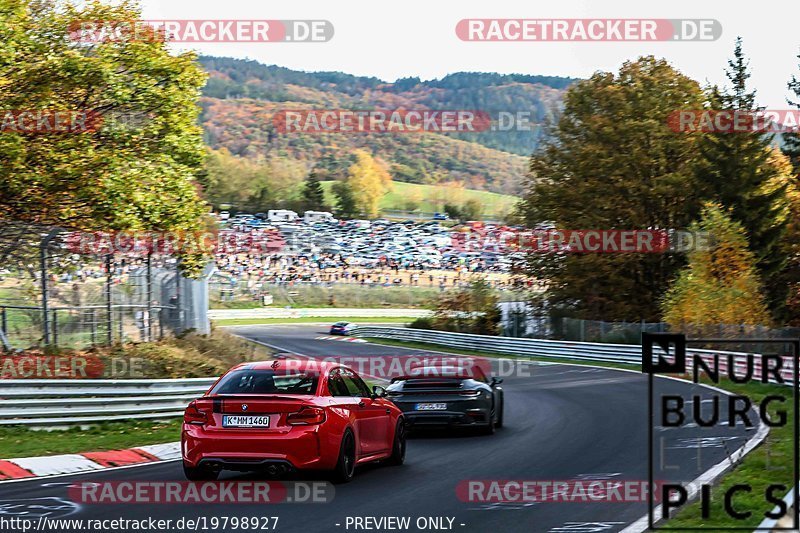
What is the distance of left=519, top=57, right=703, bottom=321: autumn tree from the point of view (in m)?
53.9

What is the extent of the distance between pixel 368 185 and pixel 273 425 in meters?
148

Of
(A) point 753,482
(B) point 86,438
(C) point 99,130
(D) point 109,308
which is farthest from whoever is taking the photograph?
(C) point 99,130

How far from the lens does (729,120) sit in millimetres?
56406

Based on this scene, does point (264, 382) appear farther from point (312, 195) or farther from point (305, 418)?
point (312, 195)

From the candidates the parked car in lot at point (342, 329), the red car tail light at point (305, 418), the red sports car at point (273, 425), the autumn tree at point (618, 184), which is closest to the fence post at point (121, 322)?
the red sports car at point (273, 425)

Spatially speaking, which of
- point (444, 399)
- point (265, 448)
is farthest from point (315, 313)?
point (265, 448)

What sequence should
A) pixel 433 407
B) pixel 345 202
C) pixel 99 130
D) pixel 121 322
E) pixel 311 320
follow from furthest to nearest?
1. pixel 345 202
2. pixel 311 320
3. pixel 99 130
4. pixel 121 322
5. pixel 433 407

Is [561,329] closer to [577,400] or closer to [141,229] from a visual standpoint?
[577,400]

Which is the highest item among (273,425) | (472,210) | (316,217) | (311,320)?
(472,210)

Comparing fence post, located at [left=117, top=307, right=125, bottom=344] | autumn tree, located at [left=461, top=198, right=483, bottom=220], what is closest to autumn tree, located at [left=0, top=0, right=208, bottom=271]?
fence post, located at [left=117, top=307, right=125, bottom=344]

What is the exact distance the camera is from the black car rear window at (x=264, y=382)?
11.8m

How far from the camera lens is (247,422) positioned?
1119cm

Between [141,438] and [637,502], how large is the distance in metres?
9.23

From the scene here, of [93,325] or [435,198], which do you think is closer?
[93,325]
